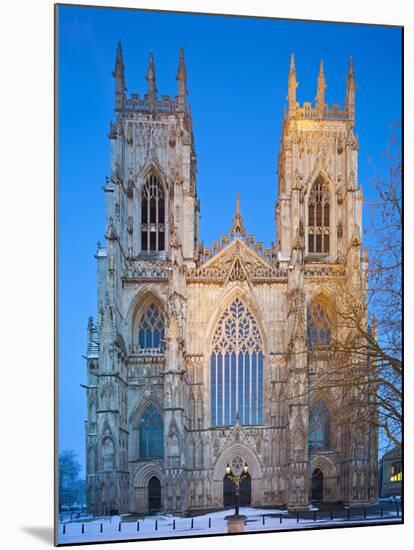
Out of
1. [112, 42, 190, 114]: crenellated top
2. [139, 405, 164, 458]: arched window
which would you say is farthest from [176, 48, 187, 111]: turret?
[139, 405, 164, 458]: arched window

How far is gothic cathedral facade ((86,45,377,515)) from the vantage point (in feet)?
39.3

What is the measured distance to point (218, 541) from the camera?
10523mm

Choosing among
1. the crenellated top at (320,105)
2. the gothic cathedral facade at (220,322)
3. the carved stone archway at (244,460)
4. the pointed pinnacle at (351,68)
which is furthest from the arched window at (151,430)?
the pointed pinnacle at (351,68)

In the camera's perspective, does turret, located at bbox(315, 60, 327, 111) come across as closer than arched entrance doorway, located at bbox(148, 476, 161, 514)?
No

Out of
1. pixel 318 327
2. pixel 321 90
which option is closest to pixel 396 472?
pixel 318 327

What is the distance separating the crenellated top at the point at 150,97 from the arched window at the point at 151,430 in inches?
173

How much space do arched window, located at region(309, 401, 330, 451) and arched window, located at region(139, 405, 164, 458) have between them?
2195 millimetres

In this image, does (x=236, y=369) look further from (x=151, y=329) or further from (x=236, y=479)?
(x=236, y=479)

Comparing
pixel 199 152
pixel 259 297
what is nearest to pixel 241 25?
pixel 199 152

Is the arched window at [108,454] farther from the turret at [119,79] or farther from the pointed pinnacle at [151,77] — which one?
the pointed pinnacle at [151,77]

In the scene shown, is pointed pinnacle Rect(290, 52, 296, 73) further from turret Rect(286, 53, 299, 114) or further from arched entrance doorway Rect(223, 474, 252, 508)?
arched entrance doorway Rect(223, 474, 252, 508)

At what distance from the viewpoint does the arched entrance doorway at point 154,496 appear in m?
11.6

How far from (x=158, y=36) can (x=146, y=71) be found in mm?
592

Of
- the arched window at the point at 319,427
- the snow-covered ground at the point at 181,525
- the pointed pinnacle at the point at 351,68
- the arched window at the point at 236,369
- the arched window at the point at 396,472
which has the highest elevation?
the pointed pinnacle at the point at 351,68
